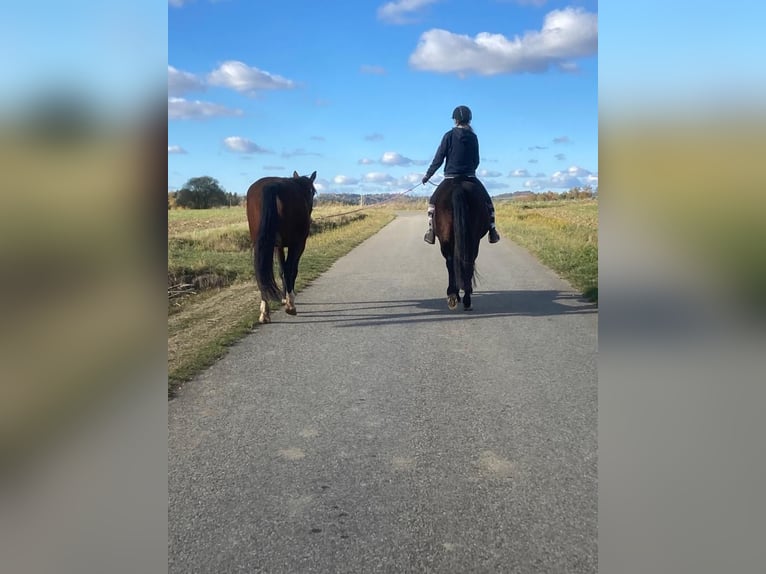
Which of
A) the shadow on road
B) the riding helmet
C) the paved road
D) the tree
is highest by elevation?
the riding helmet

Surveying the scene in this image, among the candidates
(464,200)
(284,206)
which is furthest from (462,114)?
(284,206)

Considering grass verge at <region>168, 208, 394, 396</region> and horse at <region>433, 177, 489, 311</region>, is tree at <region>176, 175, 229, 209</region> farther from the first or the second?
horse at <region>433, 177, 489, 311</region>

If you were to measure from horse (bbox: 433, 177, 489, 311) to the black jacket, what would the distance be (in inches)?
4.9

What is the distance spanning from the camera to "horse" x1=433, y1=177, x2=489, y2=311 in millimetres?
7469

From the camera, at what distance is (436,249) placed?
1631 centimetres

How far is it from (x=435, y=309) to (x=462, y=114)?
2627mm

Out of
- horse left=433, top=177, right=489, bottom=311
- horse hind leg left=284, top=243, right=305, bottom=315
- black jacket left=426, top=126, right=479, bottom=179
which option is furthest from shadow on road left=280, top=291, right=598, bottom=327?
black jacket left=426, top=126, right=479, bottom=179

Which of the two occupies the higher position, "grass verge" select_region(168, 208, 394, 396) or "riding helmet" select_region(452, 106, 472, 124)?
"riding helmet" select_region(452, 106, 472, 124)

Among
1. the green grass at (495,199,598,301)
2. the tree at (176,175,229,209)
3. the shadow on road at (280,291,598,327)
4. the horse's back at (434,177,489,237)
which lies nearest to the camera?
the tree at (176,175,229,209)
